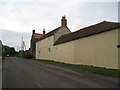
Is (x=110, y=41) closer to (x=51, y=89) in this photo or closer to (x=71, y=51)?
(x=71, y=51)

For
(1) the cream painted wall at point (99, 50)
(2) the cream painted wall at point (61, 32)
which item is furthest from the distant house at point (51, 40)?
(1) the cream painted wall at point (99, 50)

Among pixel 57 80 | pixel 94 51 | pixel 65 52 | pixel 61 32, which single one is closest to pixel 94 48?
pixel 94 51

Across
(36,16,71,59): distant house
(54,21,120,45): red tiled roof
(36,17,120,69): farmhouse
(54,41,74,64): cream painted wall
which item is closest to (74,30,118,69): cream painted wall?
(36,17,120,69): farmhouse

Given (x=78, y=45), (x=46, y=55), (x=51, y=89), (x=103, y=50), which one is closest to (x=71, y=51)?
(x=78, y=45)

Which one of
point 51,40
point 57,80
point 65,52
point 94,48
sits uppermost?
point 51,40

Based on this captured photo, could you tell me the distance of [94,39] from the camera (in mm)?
17391

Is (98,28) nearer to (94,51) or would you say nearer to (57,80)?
(94,51)

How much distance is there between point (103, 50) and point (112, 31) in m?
2.40

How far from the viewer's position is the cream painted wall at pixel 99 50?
14.6m

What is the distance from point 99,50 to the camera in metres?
16.4

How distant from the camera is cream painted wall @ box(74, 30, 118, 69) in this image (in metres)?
14.6

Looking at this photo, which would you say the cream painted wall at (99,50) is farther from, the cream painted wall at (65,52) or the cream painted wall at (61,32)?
the cream painted wall at (61,32)

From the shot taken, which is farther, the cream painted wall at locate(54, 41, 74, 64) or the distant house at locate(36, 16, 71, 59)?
the distant house at locate(36, 16, 71, 59)

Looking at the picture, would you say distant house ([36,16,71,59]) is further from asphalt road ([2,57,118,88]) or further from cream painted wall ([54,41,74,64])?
asphalt road ([2,57,118,88])
